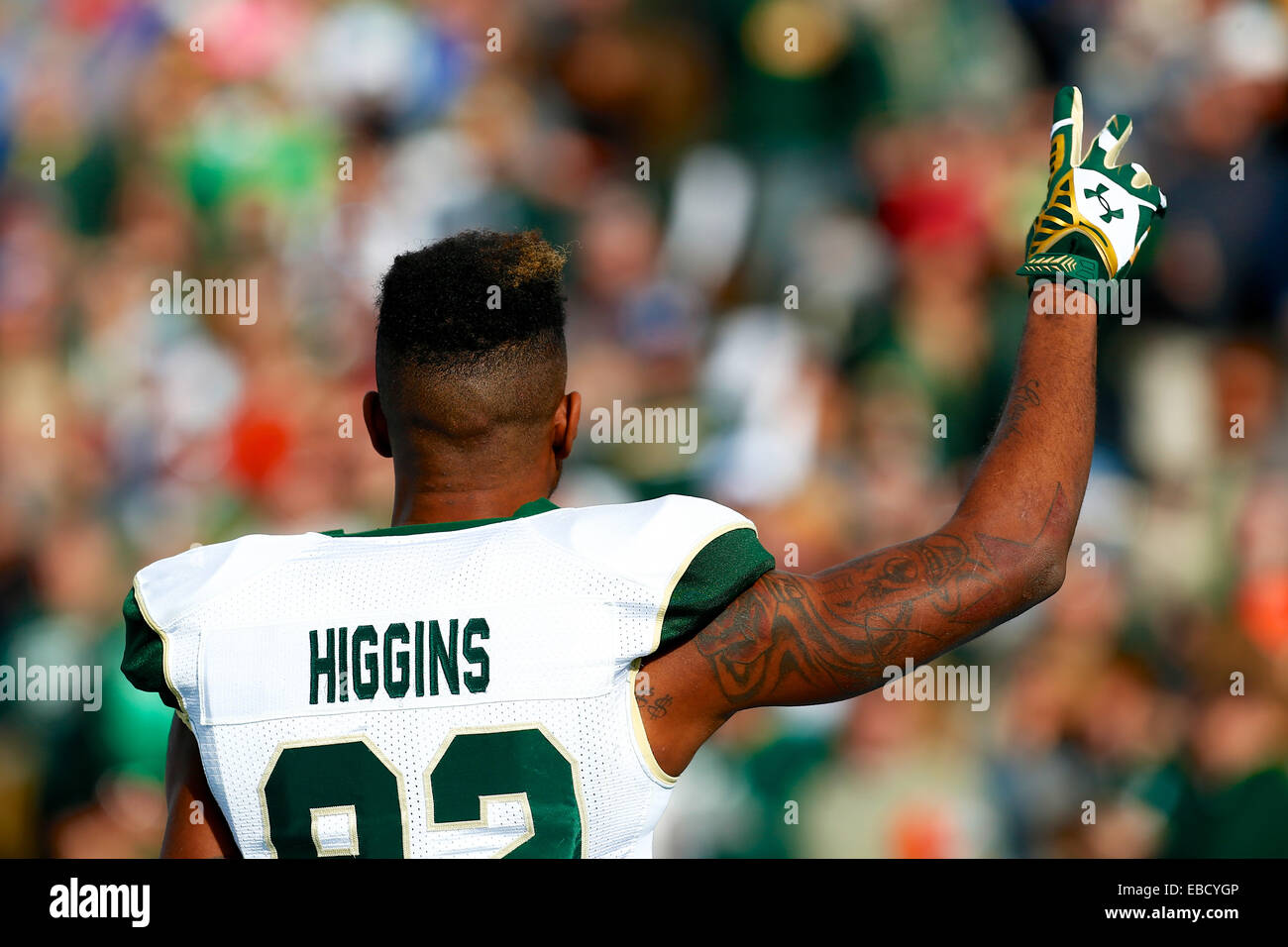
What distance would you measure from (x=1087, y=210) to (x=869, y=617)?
0.77 m

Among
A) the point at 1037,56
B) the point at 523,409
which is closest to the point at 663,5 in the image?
the point at 1037,56

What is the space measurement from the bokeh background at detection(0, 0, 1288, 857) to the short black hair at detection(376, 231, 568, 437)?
8.36 ft

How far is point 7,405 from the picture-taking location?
4.99m

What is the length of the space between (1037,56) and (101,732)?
427 cm

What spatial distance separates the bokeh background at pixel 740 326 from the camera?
4105mm

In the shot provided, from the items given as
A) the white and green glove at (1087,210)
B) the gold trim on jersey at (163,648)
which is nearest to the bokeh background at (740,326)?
the white and green glove at (1087,210)

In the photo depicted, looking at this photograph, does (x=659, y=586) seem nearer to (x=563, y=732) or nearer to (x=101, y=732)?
(x=563, y=732)

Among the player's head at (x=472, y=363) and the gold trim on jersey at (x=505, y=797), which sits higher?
the player's head at (x=472, y=363)

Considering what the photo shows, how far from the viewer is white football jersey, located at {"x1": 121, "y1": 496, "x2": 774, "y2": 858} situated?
62.1 inches

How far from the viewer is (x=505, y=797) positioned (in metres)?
1.58

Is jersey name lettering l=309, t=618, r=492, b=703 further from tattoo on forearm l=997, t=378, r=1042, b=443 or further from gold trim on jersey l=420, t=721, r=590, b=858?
tattoo on forearm l=997, t=378, r=1042, b=443

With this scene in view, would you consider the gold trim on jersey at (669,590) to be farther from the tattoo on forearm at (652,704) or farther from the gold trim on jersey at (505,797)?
the gold trim on jersey at (505,797)

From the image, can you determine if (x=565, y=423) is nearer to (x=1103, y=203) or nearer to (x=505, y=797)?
(x=505, y=797)

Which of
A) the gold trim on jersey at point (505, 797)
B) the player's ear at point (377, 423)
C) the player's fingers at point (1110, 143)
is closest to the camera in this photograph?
the gold trim on jersey at point (505, 797)
